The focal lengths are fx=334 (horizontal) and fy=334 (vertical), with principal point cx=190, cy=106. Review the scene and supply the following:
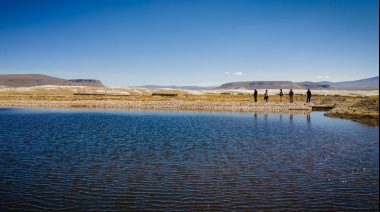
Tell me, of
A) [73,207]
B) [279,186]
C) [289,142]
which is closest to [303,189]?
[279,186]

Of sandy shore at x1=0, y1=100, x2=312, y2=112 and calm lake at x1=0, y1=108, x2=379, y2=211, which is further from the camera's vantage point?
sandy shore at x1=0, y1=100, x2=312, y2=112

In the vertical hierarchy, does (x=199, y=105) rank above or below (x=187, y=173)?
above

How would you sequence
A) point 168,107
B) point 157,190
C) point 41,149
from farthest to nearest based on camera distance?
point 168,107
point 41,149
point 157,190

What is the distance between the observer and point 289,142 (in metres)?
23.7

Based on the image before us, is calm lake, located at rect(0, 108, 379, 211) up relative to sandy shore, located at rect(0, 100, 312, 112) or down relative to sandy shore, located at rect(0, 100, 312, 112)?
down

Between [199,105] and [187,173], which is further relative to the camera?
[199,105]

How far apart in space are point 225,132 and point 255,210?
18.4 m

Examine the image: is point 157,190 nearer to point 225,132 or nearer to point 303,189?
point 303,189

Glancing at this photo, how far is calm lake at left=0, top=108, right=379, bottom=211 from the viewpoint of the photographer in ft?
37.8

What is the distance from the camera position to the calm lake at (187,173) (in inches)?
453

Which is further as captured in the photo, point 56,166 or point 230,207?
point 56,166

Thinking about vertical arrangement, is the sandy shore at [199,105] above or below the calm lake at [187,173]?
above

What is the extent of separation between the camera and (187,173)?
49.3ft

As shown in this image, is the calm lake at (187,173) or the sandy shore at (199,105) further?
the sandy shore at (199,105)
